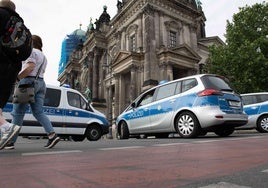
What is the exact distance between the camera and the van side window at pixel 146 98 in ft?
31.3

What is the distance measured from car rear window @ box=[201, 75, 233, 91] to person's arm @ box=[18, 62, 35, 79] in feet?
15.5

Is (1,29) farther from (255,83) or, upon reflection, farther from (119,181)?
(255,83)

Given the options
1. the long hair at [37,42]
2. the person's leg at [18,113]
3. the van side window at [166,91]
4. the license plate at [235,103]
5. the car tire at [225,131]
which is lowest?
the car tire at [225,131]

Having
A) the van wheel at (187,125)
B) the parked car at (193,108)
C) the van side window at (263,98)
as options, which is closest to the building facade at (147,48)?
the van side window at (263,98)

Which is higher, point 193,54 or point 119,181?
point 193,54

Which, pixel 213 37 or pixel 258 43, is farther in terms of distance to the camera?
pixel 213 37

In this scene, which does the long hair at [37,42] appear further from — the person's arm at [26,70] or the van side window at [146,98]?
the van side window at [146,98]

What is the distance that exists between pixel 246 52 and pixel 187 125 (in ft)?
63.5

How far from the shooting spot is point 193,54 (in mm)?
33469

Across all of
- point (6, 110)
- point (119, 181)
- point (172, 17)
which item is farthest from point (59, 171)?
point (172, 17)

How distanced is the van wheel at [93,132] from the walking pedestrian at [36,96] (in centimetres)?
634

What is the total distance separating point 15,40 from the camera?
139 inches

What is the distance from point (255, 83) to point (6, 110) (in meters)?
20.9

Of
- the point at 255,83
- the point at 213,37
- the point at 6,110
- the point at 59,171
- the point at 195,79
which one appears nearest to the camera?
the point at 59,171
